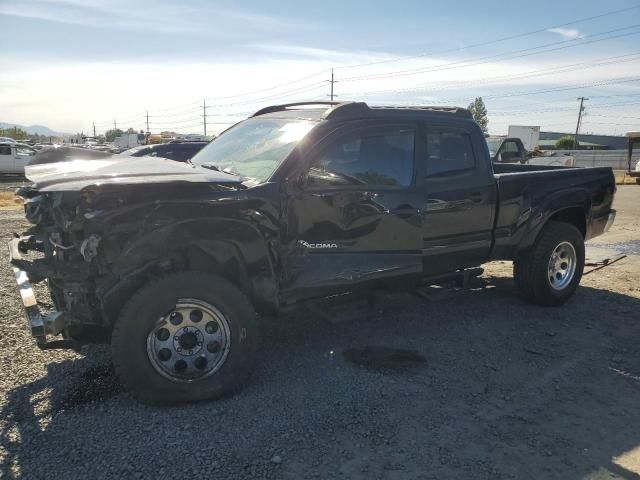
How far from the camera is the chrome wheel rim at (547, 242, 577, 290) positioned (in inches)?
224

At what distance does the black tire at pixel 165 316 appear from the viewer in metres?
3.28

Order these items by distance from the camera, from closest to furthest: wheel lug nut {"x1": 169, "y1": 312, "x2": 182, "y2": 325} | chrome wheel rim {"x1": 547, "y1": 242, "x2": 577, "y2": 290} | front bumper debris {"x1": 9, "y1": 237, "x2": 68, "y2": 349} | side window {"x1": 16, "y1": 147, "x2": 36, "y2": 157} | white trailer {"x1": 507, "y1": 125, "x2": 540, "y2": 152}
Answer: front bumper debris {"x1": 9, "y1": 237, "x2": 68, "y2": 349}
wheel lug nut {"x1": 169, "y1": 312, "x2": 182, "y2": 325}
chrome wheel rim {"x1": 547, "y1": 242, "x2": 577, "y2": 290}
side window {"x1": 16, "y1": 147, "x2": 36, "y2": 157}
white trailer {"x1": 507, "y1": 125, "x2": 540, "y2": 152}

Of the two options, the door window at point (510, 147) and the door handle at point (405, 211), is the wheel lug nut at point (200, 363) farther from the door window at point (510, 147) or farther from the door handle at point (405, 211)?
the door window at point (510, 147)

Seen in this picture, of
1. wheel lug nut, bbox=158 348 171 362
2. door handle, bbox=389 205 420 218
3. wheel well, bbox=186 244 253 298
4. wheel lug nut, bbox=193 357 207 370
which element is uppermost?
door handle, bbox=389 205 420 218

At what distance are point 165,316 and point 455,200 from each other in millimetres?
2721

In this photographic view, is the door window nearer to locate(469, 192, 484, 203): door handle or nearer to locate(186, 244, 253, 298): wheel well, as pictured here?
locate(469, 192, 484, 203): door handle

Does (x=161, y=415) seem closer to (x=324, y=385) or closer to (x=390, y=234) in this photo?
(x=324, y=385)

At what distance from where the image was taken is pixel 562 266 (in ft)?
19.1

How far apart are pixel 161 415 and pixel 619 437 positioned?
9.46 feet

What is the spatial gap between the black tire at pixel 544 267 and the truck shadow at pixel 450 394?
235 mm

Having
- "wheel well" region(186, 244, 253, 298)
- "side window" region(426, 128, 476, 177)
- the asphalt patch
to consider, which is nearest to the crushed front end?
"wheel well" region(186, 244, 253, 298)

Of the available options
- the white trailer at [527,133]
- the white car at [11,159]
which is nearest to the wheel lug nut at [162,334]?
the white car at [11,159]

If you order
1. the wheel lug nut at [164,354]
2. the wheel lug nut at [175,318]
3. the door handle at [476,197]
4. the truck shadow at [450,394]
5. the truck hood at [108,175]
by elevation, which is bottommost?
the truck shadow at [450,394]

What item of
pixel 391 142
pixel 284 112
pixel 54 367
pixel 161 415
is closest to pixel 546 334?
pixel 391 142
